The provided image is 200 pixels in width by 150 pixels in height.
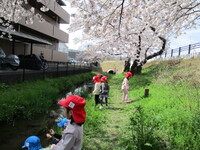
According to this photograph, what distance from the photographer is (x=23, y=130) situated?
491 centimetres

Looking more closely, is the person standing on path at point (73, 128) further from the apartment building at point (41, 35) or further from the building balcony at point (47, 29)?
the building balcony at point (47, 29)

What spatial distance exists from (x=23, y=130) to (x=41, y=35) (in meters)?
19.2

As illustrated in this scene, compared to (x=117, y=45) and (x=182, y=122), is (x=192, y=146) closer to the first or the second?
(x=182, y=122)

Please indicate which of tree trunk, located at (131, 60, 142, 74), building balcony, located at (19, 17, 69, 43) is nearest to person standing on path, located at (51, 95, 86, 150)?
building balcony, located at (19, 17, 69, 43)

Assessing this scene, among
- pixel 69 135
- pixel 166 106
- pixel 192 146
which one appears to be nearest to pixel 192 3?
pixel 166 106

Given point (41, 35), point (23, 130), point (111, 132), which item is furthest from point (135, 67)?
point (23, 130)

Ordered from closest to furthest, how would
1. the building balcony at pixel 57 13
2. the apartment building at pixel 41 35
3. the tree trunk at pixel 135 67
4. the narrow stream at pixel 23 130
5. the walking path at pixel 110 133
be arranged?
the walking path at pixel 110 133, the narrow stream at pixel 23 130, the apartment building at pixel 41 35, the tree trunk at pixel 135 67, the building balcony at pixel 57 13

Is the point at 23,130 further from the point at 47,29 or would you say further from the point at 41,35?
the point at 41,35

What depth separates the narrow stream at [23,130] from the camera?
4176 millimetres

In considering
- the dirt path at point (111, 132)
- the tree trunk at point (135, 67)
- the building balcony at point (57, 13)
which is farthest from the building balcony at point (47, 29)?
the dirt path at point (111, 132)

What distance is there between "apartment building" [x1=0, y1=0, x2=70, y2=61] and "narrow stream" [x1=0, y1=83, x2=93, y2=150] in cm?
901

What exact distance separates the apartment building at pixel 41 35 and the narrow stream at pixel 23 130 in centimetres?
901

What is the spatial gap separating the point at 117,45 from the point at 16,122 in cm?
1430

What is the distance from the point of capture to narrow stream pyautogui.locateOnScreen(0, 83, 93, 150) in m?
4.18
